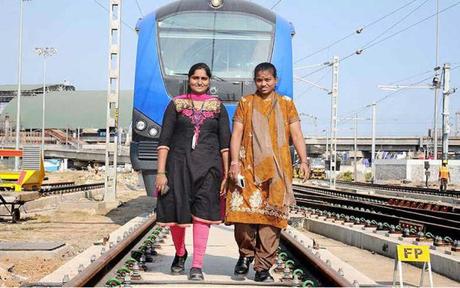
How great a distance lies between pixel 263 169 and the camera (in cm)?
512

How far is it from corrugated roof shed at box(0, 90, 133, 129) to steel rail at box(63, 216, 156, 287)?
110 meters

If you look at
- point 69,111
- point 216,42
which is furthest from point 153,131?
point 69,111

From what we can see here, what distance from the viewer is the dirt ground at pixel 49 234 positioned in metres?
6.77

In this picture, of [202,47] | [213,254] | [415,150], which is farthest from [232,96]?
[415,150]

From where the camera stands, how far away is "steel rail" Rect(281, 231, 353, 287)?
16.0ft

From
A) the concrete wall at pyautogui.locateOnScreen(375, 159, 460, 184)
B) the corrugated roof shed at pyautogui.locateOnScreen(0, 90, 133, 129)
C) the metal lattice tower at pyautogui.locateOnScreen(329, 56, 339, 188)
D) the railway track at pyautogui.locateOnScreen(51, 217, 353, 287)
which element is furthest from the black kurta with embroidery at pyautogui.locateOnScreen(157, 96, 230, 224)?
the corrugated roof shed at pyautogui.locateOnScreen(0, 90, 133, 129)

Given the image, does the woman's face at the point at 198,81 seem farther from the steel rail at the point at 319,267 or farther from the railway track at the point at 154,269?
the steel rail at the point at 319,267

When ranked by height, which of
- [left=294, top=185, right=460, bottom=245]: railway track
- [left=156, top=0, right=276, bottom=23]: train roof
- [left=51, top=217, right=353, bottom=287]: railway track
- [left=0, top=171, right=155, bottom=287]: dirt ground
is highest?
[left=156, top=0, right=276, bottom=23]: train roof

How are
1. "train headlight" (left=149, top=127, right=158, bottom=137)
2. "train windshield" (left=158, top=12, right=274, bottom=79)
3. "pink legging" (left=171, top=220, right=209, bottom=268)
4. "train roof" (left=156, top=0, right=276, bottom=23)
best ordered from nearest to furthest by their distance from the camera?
1. "pink legging" (left=171, top=220, right=209, bottom=268)
2. "train headlight" (left=149, top=127, right=158, bottom=137)
3. "train windshield" (left=158, top=12, right=274, bottom=79)
4. "train roof" (left=156, top=0, right=276, bottom=23)

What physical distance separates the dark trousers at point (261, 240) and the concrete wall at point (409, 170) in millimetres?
44233

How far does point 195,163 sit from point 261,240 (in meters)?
0.81

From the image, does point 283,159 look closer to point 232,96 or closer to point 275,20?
point 232,96

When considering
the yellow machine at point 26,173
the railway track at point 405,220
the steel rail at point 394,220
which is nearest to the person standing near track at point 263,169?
the railway track at point 405,220

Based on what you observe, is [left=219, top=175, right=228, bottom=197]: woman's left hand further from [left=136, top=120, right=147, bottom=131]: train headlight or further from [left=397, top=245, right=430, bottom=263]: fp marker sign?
[left=136, top=120, right=147, bottom=131]: train headlight
